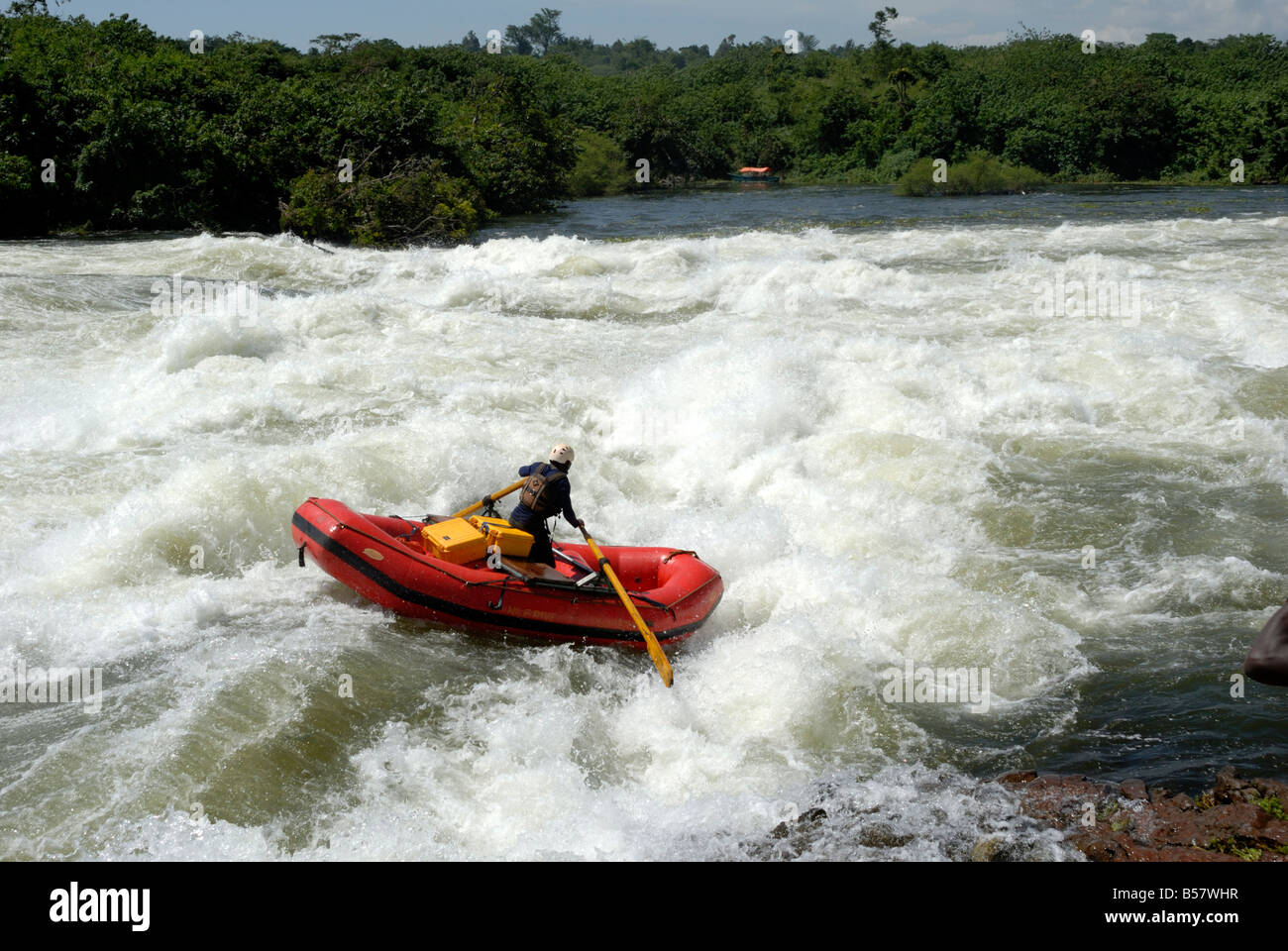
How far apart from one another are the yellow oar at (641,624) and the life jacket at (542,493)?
26 centimetres

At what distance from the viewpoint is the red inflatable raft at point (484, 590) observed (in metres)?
7.27

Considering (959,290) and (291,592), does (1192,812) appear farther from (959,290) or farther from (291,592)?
(959,290)

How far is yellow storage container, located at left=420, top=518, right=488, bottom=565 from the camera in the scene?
295 inches

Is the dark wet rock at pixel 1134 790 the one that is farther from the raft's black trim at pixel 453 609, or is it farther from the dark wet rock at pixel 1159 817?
the raft's black trim at pixel 453 609

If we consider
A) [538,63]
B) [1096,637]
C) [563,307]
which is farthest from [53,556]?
[538,63]

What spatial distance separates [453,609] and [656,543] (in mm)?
2352

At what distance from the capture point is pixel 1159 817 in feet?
17.0

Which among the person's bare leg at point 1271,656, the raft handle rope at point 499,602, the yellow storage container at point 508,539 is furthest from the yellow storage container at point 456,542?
the person's bare leg at point 1271,656

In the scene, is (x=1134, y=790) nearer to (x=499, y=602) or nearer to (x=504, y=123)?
(x=499, y=602)

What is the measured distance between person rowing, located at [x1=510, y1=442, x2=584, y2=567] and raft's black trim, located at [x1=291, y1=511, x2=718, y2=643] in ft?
1.66

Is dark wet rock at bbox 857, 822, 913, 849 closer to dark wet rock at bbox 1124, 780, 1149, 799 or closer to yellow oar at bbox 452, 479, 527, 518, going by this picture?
dark wet rock at bbox 1124, 780, 1149, 799

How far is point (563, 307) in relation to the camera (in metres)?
16.5

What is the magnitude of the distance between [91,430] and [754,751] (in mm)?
6842

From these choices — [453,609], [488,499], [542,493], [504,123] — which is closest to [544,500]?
[542,493]
